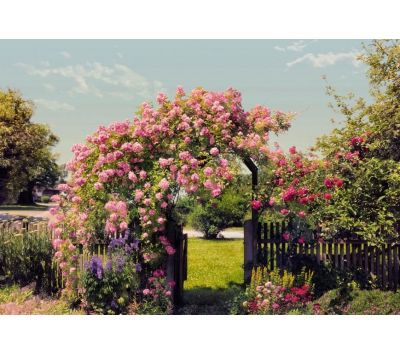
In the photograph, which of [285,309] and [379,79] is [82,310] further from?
[379,79]

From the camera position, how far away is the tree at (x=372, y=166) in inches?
362

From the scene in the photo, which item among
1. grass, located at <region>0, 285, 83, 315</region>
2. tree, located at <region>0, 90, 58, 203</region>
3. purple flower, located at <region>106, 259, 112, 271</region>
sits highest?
tree, located at <region>0, 90, 58, 203</region>

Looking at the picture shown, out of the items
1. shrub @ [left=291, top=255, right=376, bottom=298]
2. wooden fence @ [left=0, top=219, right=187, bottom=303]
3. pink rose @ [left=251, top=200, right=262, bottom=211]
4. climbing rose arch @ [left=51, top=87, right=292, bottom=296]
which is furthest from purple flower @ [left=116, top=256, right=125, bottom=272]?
shrub @ [left=291, top=255, right=376, bottom=298]

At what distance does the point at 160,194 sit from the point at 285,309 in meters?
2.84

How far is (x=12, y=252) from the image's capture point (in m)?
9.68

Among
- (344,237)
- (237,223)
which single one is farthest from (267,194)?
(237,223)

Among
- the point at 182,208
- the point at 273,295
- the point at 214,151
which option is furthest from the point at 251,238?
the point at 214,151

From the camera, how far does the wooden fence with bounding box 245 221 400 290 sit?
30.4 ft

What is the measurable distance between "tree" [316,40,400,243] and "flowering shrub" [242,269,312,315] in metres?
1.33

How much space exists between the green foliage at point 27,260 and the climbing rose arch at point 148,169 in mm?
648

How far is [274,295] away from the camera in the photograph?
8.40 meters

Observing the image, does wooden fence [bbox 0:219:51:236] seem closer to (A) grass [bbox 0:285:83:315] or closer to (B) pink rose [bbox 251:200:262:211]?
(A) grass [bbox 0:285:83:315]

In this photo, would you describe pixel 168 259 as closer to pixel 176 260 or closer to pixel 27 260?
pixel 176 260

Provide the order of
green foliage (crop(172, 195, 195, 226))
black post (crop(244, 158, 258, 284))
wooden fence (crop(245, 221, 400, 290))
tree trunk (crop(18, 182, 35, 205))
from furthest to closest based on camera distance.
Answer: tree trunk (crop(18, 182, 35, 205)) < wooden fence (crop(245, 221, 400, 290)) < black post (crop(244, 158, 258, 284)) < green foliage (crop(172, 195, 195, 226))
